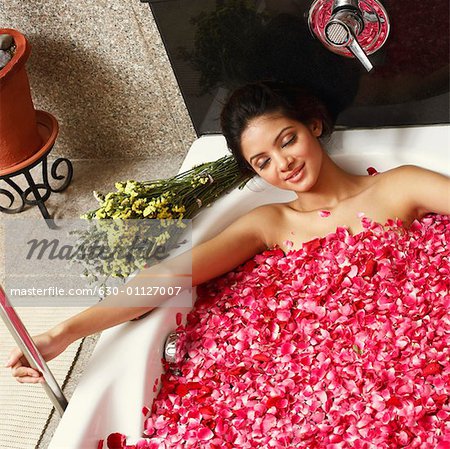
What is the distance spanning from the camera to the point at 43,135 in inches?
106

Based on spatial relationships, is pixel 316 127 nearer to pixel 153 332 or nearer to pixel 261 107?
pixel 261 107

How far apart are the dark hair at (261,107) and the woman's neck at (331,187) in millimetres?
142

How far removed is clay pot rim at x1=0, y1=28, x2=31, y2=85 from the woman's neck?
1087 mm

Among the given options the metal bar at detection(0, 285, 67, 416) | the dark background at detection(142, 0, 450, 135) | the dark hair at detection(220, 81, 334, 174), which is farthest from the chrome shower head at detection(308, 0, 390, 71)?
the metal bar at detection(0, 285, 67, 416)

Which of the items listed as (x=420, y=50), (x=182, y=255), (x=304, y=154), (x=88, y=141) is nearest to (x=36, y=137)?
(x=88, y=141)

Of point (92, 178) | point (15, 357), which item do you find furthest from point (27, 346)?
point (92, 178)

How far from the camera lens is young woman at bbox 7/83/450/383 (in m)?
1.88

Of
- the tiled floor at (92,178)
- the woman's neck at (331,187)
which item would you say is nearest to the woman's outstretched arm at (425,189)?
the woman's neck at (331,187)

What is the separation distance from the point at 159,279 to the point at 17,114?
0.99m

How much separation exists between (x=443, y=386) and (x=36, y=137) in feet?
5.65

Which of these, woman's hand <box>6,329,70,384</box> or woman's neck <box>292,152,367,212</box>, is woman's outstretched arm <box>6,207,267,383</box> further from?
woman's neck <box>292,152,367,212</box>

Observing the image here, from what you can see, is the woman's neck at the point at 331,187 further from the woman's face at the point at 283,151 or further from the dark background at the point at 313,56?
the dark background at the point at 313,56

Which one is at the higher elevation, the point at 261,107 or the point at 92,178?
the point at 261,107

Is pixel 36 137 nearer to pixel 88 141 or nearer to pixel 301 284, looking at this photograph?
pixel 88 141
